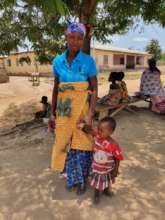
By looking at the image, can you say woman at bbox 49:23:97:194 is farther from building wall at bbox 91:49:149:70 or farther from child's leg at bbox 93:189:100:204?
building wall at bbox 91:49:149:70

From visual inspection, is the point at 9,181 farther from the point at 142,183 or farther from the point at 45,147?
the point at 142,183

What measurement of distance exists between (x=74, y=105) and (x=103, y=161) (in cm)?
67

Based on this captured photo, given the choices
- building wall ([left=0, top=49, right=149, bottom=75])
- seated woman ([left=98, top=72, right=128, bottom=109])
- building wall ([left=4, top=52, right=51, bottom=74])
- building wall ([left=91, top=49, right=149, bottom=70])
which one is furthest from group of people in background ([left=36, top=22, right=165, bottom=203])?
building wall ([left=91, top=49, right=149, bottom=70])

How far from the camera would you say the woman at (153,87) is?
724 cm

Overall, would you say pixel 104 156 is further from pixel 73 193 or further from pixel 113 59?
pixel 113 59

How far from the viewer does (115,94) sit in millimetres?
7051

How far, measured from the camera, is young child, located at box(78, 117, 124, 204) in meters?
3.28

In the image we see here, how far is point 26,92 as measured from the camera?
18.7 metres

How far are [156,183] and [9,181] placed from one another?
1853 millimetres

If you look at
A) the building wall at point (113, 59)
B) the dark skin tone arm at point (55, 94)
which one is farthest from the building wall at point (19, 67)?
the dark skin tone arm at point (55, 94)

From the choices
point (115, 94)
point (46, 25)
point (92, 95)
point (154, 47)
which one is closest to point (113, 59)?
point (154, 47)

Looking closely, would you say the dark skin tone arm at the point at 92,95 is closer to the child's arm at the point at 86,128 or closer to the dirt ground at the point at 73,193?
the child's arm at the point at 86,128

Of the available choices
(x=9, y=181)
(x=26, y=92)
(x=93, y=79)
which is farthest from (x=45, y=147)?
(x=26, y=92)

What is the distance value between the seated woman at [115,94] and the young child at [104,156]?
349 cm
